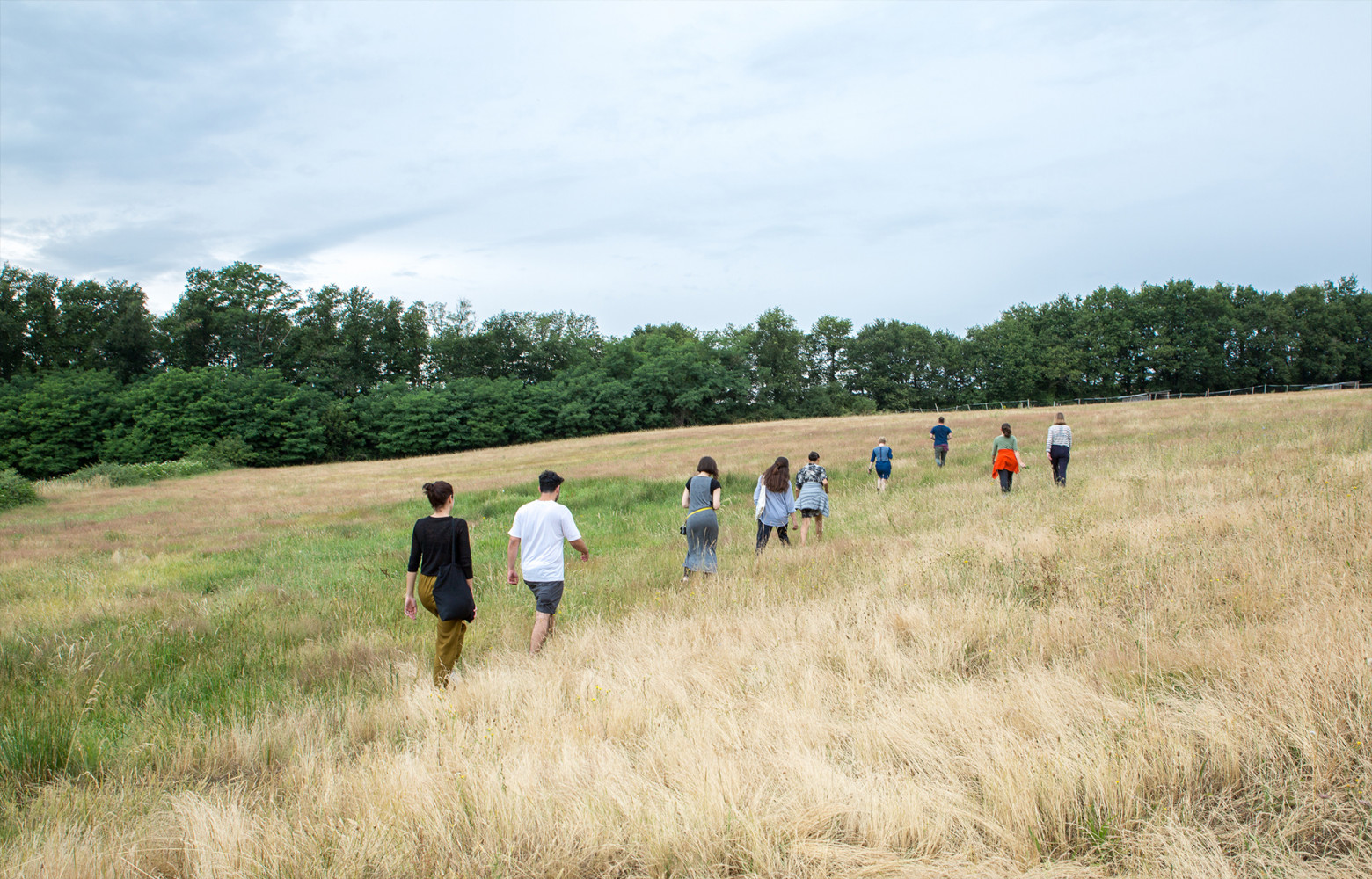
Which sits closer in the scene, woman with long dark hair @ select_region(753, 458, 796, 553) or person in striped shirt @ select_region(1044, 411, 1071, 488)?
woman with long dark hair @ select_region(753, 458, 796, 553)

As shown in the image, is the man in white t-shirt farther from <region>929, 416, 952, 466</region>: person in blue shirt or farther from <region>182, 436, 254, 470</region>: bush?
<region>182, 436, 254, 470</region>: bush

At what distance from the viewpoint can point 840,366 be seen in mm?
100688

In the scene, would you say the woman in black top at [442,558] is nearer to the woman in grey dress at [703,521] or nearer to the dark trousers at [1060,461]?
the woman in grey dress at [703,521]

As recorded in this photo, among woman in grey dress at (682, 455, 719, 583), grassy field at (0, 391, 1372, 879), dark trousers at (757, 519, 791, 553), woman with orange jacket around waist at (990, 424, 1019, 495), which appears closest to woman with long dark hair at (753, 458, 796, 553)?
dark trousers at (757, 519, 791, 553)

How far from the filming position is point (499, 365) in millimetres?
93438

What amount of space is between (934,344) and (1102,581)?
97.9 meters

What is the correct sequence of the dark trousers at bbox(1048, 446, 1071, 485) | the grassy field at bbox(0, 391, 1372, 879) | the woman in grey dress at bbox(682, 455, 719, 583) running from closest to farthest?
the grassy field at bbox(0, 391, 1372, 879), the woman in grey dress at bbox(682, 455, 719, 583), the dark trousers at bbox(1048, 446, 1071, 485)


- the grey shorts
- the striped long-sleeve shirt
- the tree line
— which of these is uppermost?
the tree line

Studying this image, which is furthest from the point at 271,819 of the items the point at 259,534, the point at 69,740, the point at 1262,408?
the point at 1262,408

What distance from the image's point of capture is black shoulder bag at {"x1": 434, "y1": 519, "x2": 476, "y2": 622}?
18.9 ft

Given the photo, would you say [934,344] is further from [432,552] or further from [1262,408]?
[432,552]

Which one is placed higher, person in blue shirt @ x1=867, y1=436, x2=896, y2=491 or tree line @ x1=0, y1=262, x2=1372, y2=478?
tree line @ x1=0, y1=262, x2=1372, y2=478

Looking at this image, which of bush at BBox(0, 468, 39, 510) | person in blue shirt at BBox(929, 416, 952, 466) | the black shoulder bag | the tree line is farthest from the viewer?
the tree line

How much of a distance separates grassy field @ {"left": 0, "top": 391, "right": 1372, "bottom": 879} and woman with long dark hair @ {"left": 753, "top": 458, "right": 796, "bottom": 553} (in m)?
0.51
